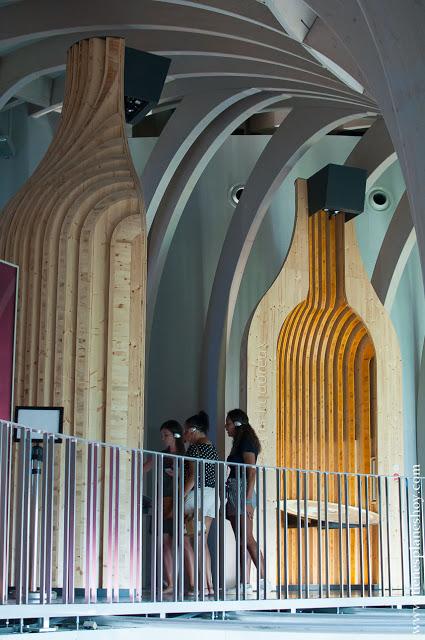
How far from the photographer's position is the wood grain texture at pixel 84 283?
1023cm

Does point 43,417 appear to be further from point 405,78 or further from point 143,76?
point 405,78

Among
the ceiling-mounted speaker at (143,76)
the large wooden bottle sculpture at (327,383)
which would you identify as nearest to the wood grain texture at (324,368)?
the large wooden bottle sculpture at (327,383)

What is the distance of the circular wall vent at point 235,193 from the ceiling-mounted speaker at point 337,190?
7.74 feet

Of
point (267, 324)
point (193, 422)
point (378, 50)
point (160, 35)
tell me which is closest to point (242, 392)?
point (267, 324)

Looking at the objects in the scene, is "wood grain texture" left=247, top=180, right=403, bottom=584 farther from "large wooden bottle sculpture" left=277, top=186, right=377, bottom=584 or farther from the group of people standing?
the group of people standing

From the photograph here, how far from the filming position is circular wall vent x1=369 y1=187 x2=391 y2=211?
57.9 ft

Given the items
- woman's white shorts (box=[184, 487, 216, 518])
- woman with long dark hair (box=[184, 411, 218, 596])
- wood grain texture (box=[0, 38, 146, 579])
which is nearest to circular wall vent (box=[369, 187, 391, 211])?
wood grain texture (box=[0, 38, 146, 579])

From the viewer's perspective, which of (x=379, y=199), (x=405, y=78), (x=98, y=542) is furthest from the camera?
(x=379, y=199)

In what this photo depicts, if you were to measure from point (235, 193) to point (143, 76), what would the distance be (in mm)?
5601

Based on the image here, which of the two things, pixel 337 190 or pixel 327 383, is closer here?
pixel 337 190

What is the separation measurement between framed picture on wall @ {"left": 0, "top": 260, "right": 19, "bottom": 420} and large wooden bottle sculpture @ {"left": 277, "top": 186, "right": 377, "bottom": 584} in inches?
219

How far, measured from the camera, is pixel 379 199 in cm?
1772

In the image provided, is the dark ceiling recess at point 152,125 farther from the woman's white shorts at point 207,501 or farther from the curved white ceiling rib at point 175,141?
the woman's white shorts at point 207,501

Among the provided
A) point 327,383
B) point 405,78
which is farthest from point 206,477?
point 327,383
